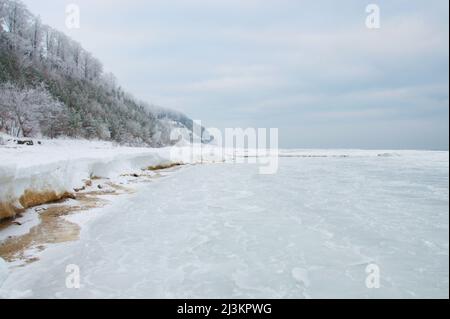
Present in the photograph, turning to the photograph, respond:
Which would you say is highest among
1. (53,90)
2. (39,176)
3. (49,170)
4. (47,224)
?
(53,90)

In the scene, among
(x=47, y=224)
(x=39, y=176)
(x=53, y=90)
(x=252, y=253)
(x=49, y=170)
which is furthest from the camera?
(x=53, y=90)

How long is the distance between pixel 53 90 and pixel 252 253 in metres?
57.7

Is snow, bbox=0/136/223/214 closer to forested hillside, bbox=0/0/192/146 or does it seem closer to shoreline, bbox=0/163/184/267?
shoreline, bbox=0/163/184/267

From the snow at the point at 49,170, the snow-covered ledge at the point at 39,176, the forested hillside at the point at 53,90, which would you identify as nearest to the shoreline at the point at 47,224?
the snow-covered ledge at the point at 39,176

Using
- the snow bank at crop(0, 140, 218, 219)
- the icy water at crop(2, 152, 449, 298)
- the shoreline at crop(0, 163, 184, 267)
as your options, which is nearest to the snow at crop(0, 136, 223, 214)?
the snow bank at crop(0, 140, 218, 219)

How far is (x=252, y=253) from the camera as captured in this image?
7.78 meters

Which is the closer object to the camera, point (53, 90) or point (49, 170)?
point (49, 170)

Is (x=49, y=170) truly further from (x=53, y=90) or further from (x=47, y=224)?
(x=53, y=90)

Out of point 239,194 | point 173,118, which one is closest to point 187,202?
point 239,194

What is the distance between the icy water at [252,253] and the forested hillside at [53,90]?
32422 millimetres

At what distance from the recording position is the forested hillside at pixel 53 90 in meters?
38.9

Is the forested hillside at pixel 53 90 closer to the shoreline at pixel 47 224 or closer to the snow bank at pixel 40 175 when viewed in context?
the snow bank at pixel 40 175

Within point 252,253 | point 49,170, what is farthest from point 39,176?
point 252,253
